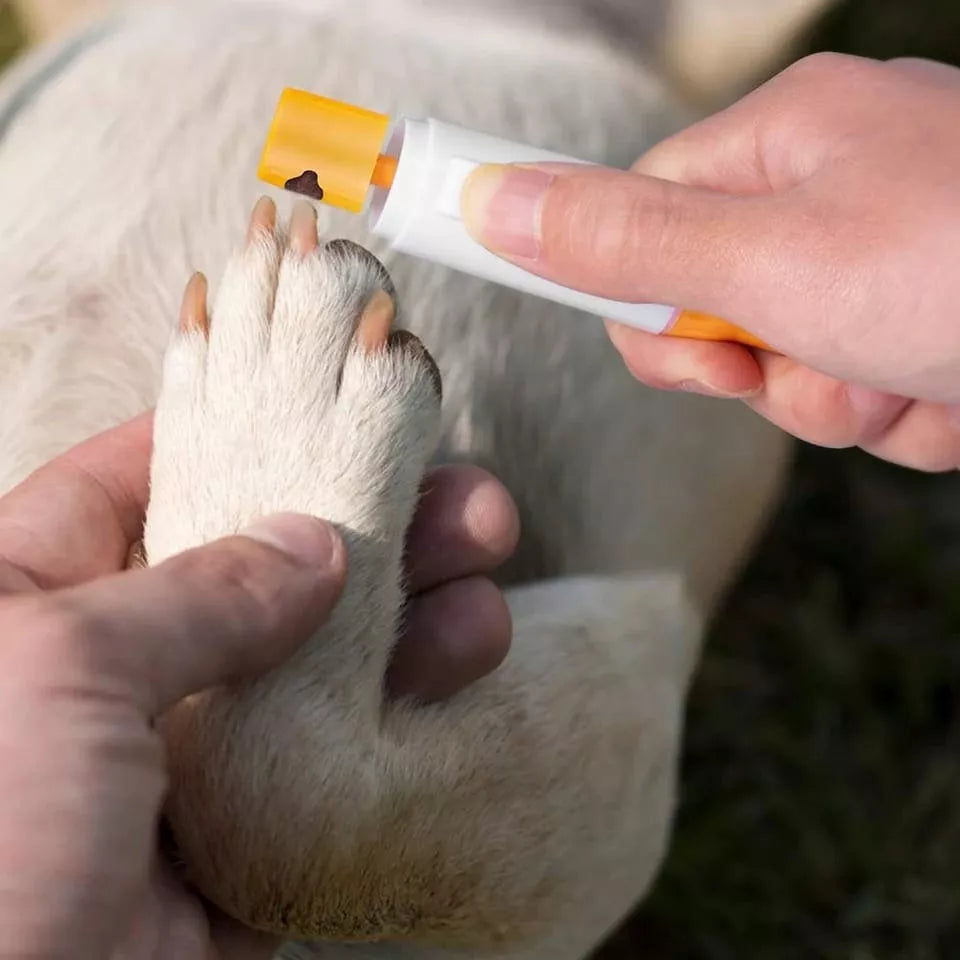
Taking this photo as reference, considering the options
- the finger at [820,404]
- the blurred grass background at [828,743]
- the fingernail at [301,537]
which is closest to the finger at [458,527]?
the fingernail at [301,537]

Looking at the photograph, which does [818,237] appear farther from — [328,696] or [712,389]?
[328,696]

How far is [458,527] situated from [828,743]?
1.21 metres

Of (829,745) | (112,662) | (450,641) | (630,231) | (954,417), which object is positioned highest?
(630,231)

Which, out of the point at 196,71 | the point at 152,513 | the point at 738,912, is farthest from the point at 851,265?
the point at 738,912

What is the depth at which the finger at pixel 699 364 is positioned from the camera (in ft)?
4.01

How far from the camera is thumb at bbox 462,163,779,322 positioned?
3.19ft

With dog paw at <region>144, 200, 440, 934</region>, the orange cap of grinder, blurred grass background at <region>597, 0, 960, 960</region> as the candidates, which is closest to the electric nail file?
the orange cap of grinder

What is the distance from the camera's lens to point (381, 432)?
1.08 metres

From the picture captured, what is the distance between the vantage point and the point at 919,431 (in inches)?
52.4

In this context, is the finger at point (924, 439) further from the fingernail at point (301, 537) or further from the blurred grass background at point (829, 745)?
the blurred grass background at point (829, 745)

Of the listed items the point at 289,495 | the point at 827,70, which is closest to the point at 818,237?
the point at 827,70

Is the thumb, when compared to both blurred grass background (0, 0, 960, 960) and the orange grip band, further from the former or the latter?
blurred grass background (0, 0, 960, 960)

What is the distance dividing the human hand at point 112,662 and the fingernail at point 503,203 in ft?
0.86

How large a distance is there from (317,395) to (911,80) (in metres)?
0.56
